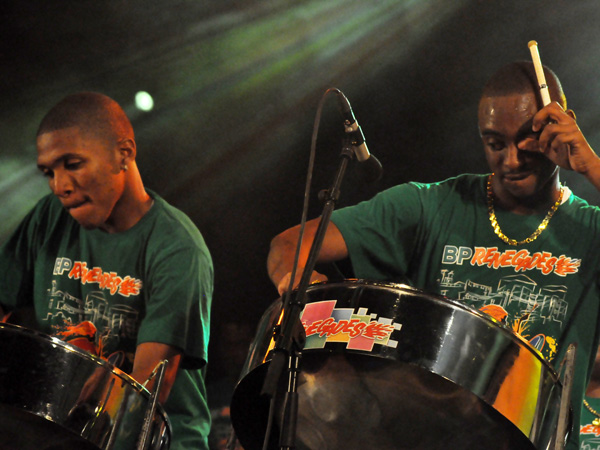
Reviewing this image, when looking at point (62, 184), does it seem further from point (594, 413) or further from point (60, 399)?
point (594, 413)

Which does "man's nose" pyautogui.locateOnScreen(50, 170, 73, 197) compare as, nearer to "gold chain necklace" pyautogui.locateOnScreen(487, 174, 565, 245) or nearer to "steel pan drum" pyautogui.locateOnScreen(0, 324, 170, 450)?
"steel pan drum" pyautogui.locateOnScreen(0, 324, 170, 450)

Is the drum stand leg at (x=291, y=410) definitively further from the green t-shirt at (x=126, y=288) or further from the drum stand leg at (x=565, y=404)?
the green t-shirt at (x=126, y=288)

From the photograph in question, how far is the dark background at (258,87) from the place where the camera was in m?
2.58

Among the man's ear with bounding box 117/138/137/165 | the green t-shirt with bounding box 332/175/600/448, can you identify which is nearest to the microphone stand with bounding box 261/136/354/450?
the green t-shirt with bounding box 332/175/600/448

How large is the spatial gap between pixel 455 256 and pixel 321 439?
0.71m

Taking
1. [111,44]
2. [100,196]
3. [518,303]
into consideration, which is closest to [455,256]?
[518,303]

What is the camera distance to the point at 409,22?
276cm

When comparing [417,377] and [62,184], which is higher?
[62,184]

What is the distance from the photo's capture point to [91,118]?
2615 mm

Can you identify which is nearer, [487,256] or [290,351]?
[290,351]

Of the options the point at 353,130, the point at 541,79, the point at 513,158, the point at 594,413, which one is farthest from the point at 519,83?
the point at 594,413

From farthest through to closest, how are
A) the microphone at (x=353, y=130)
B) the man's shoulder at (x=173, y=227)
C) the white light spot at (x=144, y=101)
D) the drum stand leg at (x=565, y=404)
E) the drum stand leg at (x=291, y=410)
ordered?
the white light spot at (x=144, y=101) < the man's shoulder at (x=173, y=227) < the microphone at (x=353, y=130) < the drum stand leg at (x=565, y=404) < the drum stand leg at (x=291, y=410)

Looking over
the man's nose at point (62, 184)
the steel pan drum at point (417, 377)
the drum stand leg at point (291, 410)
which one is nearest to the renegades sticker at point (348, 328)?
the steel pan drum at point (417, 377)

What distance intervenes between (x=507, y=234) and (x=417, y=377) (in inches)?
29.5
